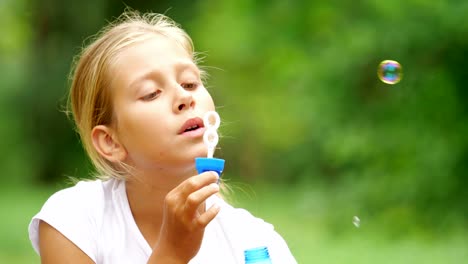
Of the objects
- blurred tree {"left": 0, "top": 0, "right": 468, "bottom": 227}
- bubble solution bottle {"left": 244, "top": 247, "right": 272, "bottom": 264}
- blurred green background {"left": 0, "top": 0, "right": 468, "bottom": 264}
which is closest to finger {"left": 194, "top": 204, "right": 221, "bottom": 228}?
bubble solution bottle {"left": 244, "top": 247, "right": 272, "bottom": 264}

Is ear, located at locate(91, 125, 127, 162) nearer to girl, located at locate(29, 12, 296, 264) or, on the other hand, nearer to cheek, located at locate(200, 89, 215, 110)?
girl, located at locate(29, 12, 296, 264)

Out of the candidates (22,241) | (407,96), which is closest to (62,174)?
(22,241)

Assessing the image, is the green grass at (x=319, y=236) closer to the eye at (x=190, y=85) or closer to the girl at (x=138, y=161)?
the girl at (x=138, y=161)

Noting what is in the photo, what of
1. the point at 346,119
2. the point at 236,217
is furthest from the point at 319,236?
the point at 236,217

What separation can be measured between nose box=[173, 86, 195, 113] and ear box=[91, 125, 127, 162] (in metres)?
0.23

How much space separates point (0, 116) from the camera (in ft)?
30.0

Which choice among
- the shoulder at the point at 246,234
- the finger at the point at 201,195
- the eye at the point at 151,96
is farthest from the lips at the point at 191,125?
the shoulder at the point at 246,234

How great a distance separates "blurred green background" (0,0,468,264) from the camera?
229 inches

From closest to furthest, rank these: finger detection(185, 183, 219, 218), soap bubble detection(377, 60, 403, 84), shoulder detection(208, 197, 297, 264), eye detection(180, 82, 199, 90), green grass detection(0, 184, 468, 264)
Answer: finger detection(185, 183, 219, 218), eye detection(180, 82, 199, 90), shoulder detection(208, 197, 297, 264), soap bubble detection(377, 60, 403, 84), green grass detection(0, 184, 468, 264)

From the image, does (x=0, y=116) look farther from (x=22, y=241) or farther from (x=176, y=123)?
(x=176, y=123)

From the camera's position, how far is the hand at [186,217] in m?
1.85

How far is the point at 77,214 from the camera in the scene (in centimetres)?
223

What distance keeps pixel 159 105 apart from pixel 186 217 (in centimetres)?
31

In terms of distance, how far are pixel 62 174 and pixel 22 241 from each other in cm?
297
